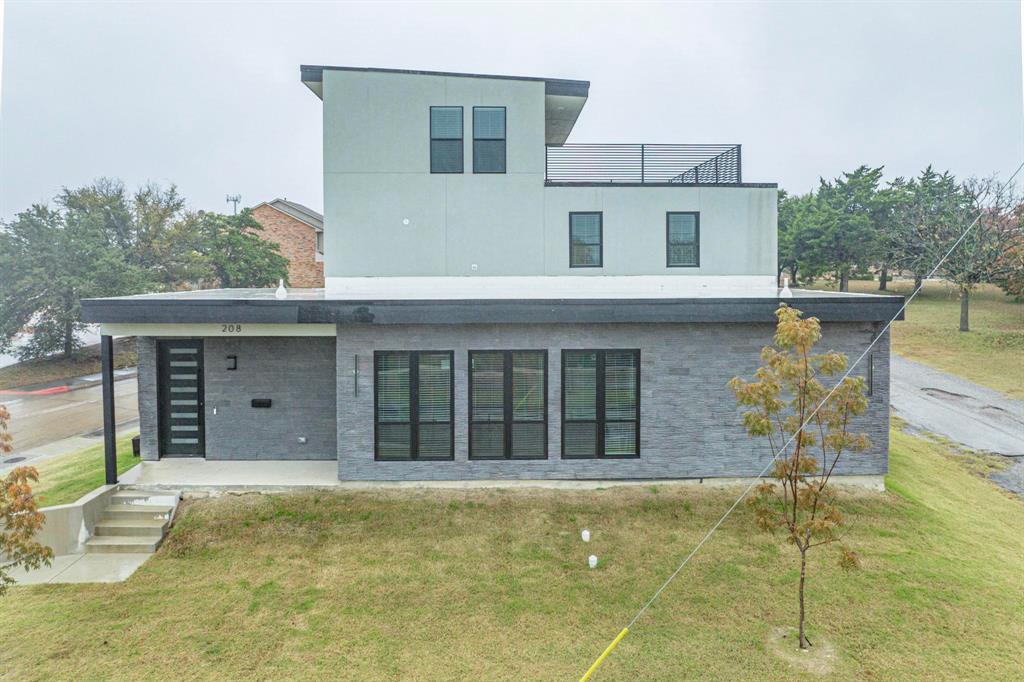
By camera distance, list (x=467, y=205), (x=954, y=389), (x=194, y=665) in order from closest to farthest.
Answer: (x=194, y=665), (x=467, y=205), (x=954, y=389)

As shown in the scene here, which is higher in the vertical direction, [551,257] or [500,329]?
[551,257]

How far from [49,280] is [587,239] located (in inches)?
1038

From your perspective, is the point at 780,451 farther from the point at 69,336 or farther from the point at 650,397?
the point at 69,336

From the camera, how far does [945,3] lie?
16016 mm

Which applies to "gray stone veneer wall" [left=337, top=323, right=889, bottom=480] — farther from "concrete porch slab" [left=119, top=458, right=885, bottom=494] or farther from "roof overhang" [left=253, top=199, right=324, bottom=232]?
"roof overhang" [left=253, top=199, right=324, bottom=232]

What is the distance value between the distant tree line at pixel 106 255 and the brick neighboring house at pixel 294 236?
3.75 meters

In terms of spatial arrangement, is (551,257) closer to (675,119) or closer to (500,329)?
(500,329)

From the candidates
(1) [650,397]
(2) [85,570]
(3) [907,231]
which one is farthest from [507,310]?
(3) [907,231]

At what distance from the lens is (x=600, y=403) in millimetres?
11016

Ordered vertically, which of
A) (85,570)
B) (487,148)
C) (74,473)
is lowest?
(85,570)

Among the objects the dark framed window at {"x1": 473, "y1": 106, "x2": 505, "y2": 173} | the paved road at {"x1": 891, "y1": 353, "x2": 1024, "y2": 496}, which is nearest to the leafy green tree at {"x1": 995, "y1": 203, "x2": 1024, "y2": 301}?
the paved road at {"x1": 891, "y1": 353, "x2": 1024, "y2": 496}

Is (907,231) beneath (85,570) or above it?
above

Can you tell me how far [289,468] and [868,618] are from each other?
31.5 feet

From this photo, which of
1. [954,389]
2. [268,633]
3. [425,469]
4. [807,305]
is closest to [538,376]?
[425,469]
